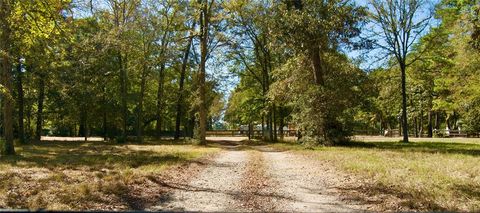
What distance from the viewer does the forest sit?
15.2 m

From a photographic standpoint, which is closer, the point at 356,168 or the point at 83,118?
the point at 356,168

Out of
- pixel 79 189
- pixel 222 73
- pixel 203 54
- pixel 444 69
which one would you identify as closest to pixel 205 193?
pixel 79 189

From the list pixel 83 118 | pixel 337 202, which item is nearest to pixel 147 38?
pixel 83 118

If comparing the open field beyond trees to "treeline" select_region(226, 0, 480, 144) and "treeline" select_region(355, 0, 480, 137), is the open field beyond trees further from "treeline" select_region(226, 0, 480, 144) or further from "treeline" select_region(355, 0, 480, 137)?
"treeline" select_region(355, 0, 480, 137)

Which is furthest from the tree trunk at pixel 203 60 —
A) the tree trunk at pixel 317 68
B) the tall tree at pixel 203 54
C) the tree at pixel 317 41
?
the tree trunk at pixel 317 68

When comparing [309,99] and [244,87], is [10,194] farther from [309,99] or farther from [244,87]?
[244,87]

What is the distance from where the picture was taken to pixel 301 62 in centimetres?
2806

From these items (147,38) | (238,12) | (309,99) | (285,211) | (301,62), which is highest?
(238,12)

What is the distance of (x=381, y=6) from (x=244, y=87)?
1836 centimetres

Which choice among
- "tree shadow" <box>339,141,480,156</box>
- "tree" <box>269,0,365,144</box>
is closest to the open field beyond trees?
"tree shadow" <box>339,141,480,156</box>

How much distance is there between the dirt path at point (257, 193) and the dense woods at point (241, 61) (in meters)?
5.64

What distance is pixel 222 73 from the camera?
1710 inches

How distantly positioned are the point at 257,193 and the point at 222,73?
34.3 m

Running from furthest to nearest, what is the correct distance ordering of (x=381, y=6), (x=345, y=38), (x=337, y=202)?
(x=381, y=6)
(x=345, y=38)
(x=337, y=202)
